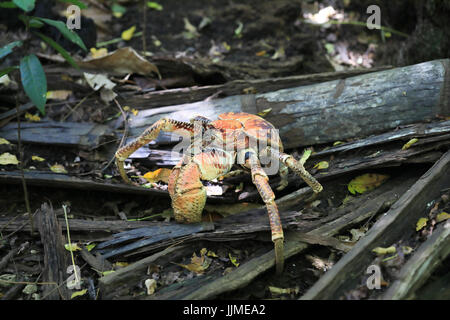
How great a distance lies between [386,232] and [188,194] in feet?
4.95

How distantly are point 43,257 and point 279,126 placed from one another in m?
2.55

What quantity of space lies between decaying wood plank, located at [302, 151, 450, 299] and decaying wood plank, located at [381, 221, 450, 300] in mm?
233

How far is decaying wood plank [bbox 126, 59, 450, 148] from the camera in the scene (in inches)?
156

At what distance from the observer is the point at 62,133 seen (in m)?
4.44

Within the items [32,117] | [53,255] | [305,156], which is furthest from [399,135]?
[32,117]

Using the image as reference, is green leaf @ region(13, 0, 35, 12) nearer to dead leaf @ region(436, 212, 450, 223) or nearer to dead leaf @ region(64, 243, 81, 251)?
dead leaf @ region(64, 243, 81, 251)

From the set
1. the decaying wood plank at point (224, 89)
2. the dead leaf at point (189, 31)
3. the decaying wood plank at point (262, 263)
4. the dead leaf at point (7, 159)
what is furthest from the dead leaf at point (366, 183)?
the dead leaf at point (189, 31)

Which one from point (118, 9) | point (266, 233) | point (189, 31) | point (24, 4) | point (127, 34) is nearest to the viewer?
point (24, 4)

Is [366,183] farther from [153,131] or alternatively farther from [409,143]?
[153,131]

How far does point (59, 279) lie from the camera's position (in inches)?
118

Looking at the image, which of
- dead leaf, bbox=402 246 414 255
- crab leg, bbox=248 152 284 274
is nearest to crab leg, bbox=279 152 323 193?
crab leg, bbox=248 152 284 274
